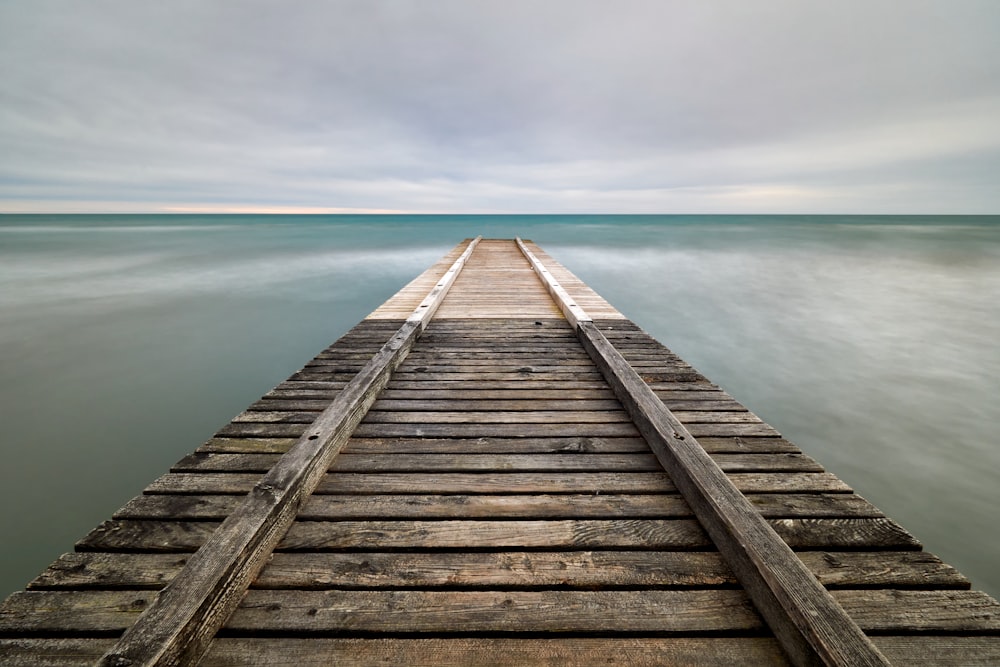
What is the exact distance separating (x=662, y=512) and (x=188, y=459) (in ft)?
8.37

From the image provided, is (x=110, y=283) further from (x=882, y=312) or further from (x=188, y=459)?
(x=882, y=312)

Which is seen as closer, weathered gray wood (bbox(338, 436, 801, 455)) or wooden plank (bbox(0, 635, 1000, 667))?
wooden plank (bbox(0, 635, 1000, 667))

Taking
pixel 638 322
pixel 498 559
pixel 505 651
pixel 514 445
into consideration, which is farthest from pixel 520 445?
pixel 638 322

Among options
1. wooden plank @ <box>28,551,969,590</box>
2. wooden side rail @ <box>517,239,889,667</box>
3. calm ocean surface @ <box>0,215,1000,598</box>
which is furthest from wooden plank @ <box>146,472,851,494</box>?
calm ocean surface @ <box>0,215,1000,598</box>

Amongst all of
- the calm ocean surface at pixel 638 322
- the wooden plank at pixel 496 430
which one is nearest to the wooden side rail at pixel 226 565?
the wooden plank at pixel 496 430

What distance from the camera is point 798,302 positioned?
12.7m

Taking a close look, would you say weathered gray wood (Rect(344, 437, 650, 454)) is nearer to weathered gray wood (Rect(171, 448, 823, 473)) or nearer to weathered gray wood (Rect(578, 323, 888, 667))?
weathered gray wood (Rect(171, 448, 823, 473))

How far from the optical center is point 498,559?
1704 millimetres

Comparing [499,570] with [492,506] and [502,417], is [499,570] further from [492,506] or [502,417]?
[502,417]

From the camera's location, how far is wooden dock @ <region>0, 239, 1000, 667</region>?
4.49 feet

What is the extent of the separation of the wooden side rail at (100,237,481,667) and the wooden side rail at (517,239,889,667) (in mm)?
1817

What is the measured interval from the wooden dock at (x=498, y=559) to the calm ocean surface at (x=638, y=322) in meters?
2.59

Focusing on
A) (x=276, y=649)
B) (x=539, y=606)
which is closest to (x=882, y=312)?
(x=539, y=606)

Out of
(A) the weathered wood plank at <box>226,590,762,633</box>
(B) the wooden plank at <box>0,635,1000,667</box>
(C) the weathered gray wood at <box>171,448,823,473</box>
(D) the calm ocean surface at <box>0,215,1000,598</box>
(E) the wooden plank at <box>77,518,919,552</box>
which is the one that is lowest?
(D) the calm ocean surface at <box>0,215,1000,598</box>
